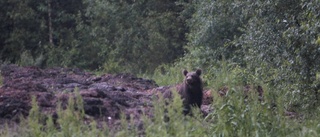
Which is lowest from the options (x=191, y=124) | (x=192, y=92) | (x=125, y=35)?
(x=191, y=124)

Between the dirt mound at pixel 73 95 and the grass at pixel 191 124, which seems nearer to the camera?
the grass at pixel 191 124

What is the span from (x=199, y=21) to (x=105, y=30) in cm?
749

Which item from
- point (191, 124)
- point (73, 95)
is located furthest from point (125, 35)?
point (191, 124)

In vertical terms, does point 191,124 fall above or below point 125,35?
below

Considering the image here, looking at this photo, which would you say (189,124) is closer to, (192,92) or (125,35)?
(192,92)

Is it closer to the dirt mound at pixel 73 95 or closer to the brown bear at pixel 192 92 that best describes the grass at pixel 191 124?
the dirt mound at pixel 73 95

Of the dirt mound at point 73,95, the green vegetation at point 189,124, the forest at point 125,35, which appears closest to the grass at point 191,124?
the green vegetation at point 189,124

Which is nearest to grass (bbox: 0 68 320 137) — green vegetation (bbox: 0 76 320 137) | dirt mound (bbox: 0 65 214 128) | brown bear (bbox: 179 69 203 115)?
green vegetation (bbox: 0 76 320 137)

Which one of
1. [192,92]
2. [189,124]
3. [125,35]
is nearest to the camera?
[189,124]

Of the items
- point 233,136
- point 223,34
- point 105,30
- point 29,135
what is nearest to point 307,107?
point 233,136

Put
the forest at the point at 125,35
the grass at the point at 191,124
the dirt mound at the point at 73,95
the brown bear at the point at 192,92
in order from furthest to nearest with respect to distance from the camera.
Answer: the forest at the point at 125,35, the brown bear at the point at 192,92, the dirt mound at the point at 73,95, the grass at the point at 191,124

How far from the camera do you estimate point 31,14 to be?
2867 centimetres

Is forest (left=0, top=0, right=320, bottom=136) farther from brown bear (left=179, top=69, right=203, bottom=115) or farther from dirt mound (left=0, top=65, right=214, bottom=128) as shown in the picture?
brown bear (left=179, top=69, right=203, bottom=115)

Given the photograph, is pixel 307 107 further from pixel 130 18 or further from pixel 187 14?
pixel 130 18
